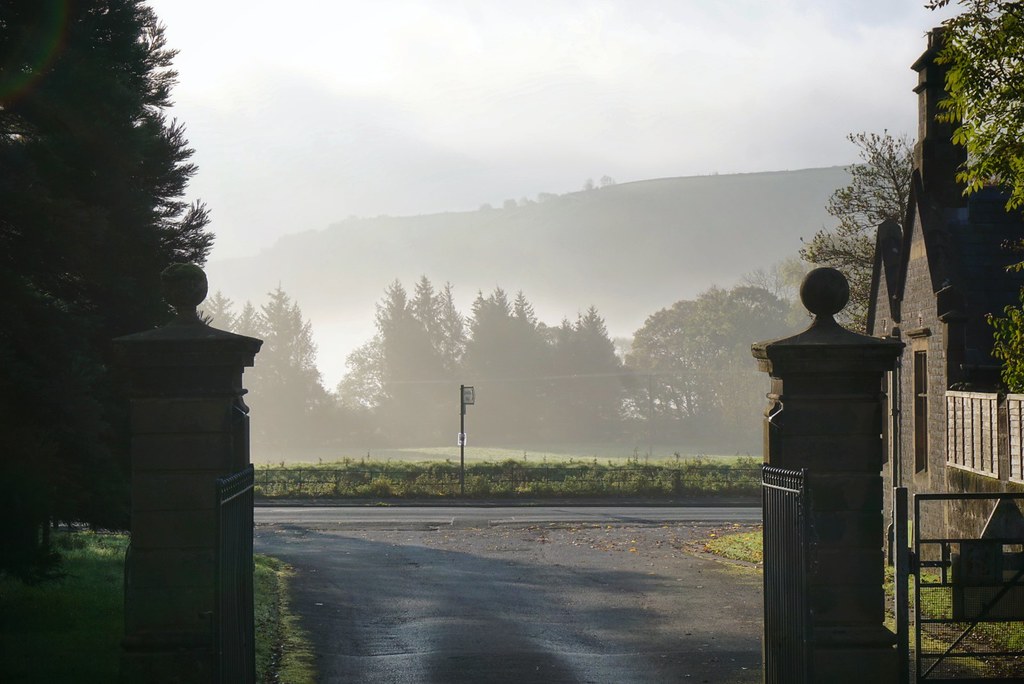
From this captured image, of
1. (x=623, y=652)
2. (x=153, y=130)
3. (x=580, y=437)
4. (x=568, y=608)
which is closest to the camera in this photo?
(x=623, y=652)

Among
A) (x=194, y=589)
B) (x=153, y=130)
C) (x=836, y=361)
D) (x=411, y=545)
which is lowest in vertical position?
(x=411, y=545)

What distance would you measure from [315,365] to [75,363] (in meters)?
87.1

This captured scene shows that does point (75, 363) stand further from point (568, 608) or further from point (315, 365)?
point (315, 365)

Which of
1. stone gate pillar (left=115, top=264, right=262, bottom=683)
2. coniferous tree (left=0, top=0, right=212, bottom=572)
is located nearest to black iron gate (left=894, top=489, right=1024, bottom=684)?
stone gate pillar (left=115, top=264, right=262, bottom=683)

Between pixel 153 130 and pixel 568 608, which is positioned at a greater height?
pixel 153 130

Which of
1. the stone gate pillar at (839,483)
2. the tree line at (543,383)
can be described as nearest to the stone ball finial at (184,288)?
the stone gate pillar at (839,483)

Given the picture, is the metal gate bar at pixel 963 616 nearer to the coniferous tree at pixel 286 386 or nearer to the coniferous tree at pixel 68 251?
the coniferous tree at pixel 68 251

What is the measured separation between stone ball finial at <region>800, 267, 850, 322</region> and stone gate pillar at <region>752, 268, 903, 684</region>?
1.38 ft

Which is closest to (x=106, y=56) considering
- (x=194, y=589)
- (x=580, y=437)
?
(x=194, y=589)

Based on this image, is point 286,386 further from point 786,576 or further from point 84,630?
point 786,576

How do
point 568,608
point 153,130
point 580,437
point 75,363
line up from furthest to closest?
1. point 580,437
2. point 153,130
3. point 568,608
4. point 75,363

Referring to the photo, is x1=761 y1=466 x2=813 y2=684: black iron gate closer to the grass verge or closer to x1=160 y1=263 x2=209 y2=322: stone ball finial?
the grass verge

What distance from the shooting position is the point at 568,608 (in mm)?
15250

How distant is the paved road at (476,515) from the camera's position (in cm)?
2861
